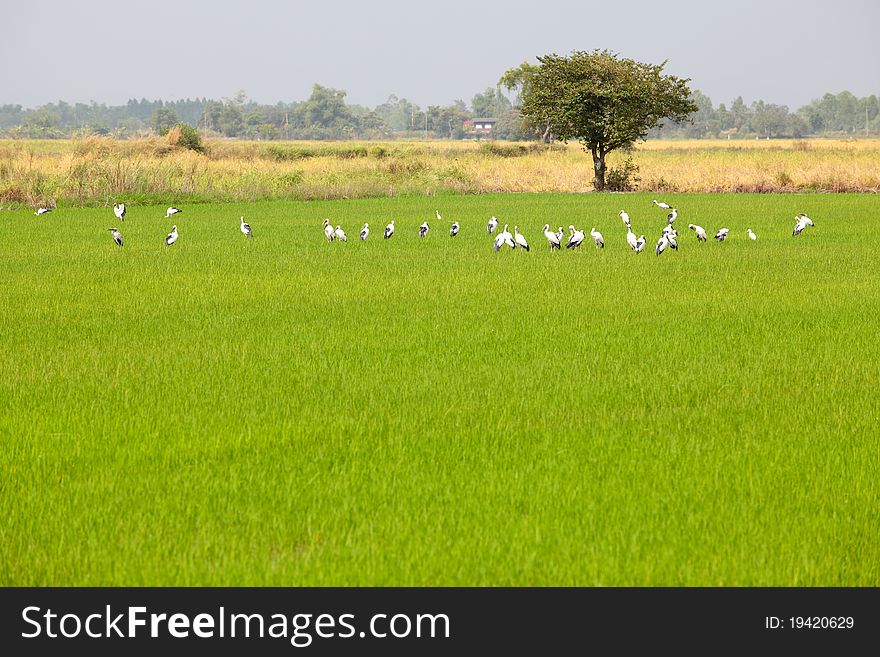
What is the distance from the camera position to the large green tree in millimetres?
43312

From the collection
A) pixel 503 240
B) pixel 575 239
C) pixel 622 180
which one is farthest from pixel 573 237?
pixel 622 180

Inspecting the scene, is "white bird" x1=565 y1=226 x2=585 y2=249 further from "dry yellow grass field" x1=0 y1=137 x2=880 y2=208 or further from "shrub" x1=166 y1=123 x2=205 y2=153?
"shrub" x1=166 y1=123 x2=205 y2=153

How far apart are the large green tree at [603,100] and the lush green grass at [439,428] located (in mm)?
27003

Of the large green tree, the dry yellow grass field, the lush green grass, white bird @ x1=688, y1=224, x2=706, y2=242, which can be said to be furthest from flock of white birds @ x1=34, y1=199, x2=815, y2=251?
the large green tree

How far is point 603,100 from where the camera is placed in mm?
43656

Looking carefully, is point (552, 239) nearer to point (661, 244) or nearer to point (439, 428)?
point (661, 244)

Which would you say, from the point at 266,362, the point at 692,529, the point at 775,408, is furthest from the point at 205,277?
the point at 692,529

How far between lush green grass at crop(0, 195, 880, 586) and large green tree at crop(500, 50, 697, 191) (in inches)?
1063

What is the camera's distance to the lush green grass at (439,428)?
17.4 ft

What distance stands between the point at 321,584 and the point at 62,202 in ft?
103

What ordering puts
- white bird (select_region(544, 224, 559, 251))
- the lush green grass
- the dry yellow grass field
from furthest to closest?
the dry yellow grass field → white bird (select_region(544, 224, 559, 251)) → the lush green grass

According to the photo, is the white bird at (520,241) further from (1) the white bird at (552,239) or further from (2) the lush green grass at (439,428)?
(2) the lush green grass at (439,428)

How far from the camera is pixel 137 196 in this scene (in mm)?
34875

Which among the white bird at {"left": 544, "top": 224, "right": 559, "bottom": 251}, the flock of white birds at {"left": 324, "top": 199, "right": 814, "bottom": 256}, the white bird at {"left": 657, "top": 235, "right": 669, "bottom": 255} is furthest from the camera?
the white bird at {"left": 544, "top": 224, "right": 559, "bottom": 251}
